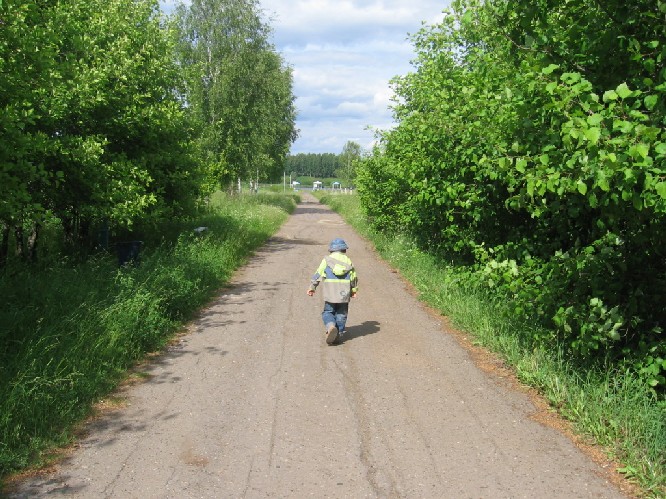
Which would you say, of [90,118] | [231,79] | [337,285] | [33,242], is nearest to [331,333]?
[337,285]

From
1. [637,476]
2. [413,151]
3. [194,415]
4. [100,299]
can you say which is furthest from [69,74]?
[637,476]

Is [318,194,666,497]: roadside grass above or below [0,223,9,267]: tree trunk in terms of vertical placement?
below

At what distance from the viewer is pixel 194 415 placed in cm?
541

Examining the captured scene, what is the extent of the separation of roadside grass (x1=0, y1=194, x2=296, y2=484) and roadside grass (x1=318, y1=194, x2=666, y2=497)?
4301 millimetres

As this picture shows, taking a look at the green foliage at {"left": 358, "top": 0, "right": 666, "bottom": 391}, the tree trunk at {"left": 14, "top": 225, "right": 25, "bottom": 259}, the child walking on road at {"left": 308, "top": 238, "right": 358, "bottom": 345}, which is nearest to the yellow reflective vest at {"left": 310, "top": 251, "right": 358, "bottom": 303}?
the child walking on road at {"left": 308, "top": 238, "right": 358, "bottom": 345}

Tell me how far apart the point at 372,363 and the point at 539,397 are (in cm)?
199

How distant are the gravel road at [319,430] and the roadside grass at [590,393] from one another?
252 mm

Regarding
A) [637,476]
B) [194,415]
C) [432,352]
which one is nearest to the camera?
[637,476]

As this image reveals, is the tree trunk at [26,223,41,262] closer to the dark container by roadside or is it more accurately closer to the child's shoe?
the dark container by roadside

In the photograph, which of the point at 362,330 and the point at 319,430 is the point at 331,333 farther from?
the point at 319,430

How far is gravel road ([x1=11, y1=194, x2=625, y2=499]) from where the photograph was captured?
163 inches

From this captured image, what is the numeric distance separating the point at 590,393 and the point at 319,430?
258cm

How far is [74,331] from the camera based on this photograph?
6496mm

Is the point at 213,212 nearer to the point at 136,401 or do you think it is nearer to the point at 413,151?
the point at 413,151
